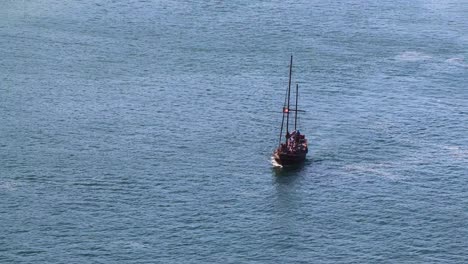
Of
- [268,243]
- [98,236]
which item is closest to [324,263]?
[268,243]

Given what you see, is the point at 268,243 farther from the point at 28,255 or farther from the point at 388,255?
the point at 28,255

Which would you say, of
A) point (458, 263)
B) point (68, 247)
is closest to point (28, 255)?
point (68, 247)

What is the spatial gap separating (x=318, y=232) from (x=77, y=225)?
132 ft

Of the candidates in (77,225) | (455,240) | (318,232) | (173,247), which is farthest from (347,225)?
(77,225)

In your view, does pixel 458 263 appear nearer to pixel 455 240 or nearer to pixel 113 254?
pixel 455 240

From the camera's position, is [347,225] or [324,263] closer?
[324,263]

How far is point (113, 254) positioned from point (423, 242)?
5071 centimetres

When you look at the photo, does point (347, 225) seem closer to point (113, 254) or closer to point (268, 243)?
point (268, 243)

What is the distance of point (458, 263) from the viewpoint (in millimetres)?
189000

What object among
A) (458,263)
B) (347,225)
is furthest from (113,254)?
(458,263)

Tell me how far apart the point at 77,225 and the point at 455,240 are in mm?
62781

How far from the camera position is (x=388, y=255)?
190 meters

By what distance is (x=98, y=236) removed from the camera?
194 m

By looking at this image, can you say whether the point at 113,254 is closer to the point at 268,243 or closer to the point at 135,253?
the point at 135,253
